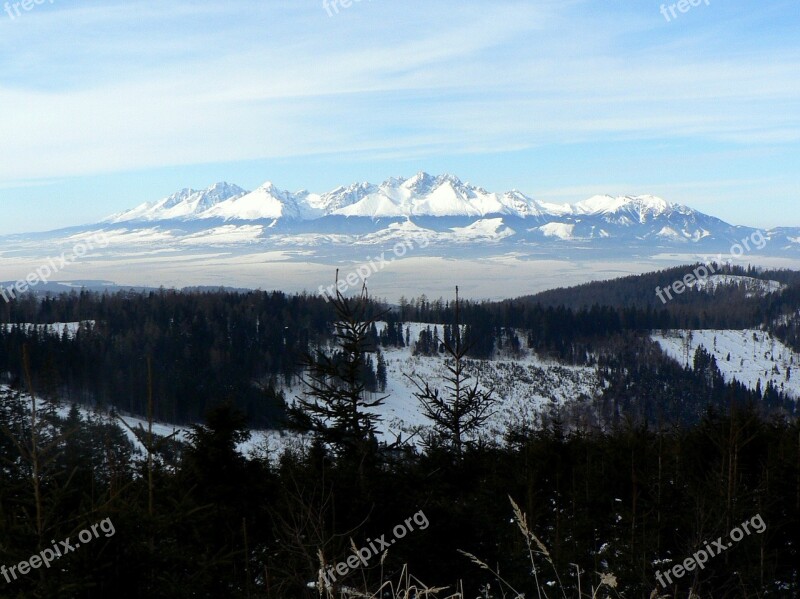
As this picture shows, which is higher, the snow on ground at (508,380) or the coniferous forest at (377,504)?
the coniferous forest at (377,504)

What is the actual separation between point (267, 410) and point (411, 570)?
96673 millimetres

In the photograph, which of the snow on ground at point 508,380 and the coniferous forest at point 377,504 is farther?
the snow on ground at point 508,380

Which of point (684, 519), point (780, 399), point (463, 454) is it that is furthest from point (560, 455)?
point (780, 399)

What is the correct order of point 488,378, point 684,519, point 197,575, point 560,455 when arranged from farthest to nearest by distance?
point 488,378
point 560,455
point 684,519
point 197,575

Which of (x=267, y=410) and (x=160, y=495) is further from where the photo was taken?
(x=267, y=410)

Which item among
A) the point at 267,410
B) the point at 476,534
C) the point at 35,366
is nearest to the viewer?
the point at 476,534

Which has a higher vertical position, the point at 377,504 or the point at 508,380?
the point at 377,504

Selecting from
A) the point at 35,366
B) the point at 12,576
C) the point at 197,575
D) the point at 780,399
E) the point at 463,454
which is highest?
the point at 12,576

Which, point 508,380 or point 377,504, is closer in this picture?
point 377,504

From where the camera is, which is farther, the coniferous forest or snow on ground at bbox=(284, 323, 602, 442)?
snow on ground at bbox=(284, 323, 602, 442)

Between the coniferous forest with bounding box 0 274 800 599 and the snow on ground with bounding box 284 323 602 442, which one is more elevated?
the coniferous forest with bounding box 0 274 800 599

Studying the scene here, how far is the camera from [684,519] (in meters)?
14.1

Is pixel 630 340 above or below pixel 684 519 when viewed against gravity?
below

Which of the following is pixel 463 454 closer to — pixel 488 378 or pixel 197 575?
pixel 197 575
